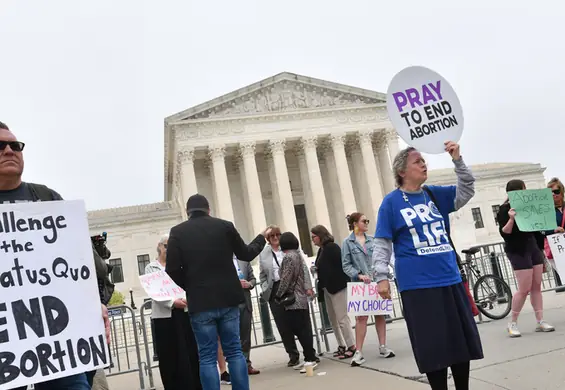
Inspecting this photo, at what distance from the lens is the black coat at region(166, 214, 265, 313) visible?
4.93m

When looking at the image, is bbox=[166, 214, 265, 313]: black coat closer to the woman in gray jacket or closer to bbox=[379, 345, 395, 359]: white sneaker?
the woman in gray jacket

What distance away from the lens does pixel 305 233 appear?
146 feet

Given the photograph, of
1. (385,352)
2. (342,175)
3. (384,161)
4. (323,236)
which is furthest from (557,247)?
(384,161)

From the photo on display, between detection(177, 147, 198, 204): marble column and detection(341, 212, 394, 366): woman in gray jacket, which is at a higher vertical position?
detection(177, 147, 198, 204): marble column

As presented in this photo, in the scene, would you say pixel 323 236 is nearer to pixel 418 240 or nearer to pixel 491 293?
pixel 491 293

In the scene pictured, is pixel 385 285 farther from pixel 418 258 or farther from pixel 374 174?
pixel 374 174

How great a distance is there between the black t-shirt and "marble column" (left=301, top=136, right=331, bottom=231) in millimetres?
35105

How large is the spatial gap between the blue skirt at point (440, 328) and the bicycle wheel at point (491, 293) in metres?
5.83

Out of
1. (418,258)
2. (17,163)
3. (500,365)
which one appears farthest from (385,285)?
(17,163)

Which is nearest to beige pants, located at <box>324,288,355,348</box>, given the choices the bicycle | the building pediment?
the bicycle

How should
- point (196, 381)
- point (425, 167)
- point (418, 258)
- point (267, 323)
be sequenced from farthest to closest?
point (267, 323) < point (196, 381) < point (425, 167) < point (418, 258)

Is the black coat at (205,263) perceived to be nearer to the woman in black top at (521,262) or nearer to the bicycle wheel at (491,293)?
the woman in black top at (521,262)

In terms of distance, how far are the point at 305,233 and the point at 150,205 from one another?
16.5 meters

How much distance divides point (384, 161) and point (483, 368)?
38.8m
